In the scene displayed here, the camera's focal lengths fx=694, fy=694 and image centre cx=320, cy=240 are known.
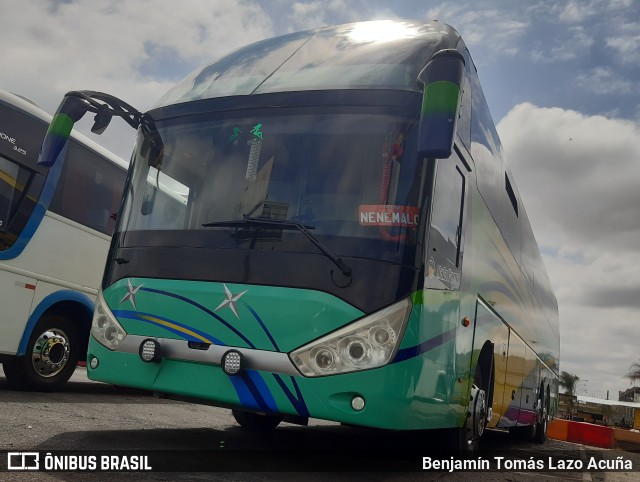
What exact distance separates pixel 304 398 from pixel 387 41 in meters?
2.97

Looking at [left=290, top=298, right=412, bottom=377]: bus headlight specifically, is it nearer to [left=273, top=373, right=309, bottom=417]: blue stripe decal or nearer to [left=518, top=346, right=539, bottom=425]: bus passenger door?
[left=273, top=373, right=309, bottom=417]: blue stripe decal

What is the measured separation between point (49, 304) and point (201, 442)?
360cm

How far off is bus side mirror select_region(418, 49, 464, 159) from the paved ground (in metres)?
2.45

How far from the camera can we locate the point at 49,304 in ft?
28.5

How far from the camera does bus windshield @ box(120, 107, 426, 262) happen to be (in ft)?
15.9

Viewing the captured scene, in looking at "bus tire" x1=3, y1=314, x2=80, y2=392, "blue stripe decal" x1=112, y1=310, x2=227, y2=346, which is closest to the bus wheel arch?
"bus tire" x1=3, y1=314, x2=80, y2=392

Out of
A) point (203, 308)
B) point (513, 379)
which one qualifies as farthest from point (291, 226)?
point (513, 379)

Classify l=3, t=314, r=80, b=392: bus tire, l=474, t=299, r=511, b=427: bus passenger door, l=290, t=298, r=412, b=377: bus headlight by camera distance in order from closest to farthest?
1. l=290, t=298, r=412, b=377: bus headlight
2. l=474, t=299, r=511, b=427: bus passenger door
3. l=3, t=314, r=80, b=392: bus tire

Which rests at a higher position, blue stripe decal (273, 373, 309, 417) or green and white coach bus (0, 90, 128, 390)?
green and white coach bus (0, 90, 128, 390)

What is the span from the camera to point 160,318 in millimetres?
5090

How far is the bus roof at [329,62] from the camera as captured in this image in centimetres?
532

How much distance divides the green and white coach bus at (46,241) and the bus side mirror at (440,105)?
4809 millimetres

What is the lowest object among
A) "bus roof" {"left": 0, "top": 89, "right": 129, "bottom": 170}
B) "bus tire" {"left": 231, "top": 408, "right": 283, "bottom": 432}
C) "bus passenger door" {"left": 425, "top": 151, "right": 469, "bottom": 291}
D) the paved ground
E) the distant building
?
the paved ground

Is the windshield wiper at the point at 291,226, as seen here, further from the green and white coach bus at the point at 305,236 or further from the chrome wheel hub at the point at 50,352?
the chrome wheel hub at the point at 50,352
